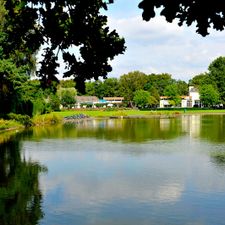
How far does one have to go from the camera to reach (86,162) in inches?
855

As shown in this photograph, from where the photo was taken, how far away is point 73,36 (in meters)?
5.92

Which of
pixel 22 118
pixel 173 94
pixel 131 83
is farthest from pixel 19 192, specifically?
pixel 131 83

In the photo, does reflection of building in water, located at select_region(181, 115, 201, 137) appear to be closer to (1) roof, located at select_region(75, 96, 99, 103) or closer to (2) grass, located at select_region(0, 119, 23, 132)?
(2) grass, located at select_region(0, 119, 23, 132)

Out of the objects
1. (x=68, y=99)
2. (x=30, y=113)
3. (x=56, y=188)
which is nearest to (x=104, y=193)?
(x=56, y=188)

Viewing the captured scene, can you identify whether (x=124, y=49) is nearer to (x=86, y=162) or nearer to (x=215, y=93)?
(x=86, y=162)

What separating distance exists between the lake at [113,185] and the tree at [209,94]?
72.9 m

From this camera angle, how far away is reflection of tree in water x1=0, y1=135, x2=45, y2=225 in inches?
481

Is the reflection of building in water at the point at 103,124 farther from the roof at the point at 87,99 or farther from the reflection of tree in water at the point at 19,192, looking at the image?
the roof at the point at 87,99

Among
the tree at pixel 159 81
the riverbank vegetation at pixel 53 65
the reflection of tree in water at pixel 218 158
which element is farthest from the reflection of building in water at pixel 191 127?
the tree at pixel 159 81

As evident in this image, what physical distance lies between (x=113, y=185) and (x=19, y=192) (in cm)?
333

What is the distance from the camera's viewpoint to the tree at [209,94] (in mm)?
99312

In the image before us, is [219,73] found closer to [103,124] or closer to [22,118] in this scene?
[103,124]

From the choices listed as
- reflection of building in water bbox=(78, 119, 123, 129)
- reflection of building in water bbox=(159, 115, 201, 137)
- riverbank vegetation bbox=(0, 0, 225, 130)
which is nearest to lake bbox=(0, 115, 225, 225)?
riverbank vegetation bbox=(0, 0, 225, 130)

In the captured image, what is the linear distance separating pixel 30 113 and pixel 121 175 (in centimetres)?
3357
